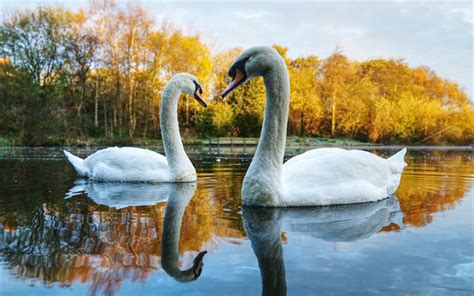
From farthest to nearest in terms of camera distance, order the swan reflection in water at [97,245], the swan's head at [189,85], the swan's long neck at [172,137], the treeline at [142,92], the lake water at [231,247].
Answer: the treeline at [142,92], the swan's head at [189,85], the swan's long neck at [172,137], the swan reflection in water at [97,245], the lake water at [231,247]

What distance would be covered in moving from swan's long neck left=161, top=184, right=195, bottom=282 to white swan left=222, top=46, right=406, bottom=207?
87 cm

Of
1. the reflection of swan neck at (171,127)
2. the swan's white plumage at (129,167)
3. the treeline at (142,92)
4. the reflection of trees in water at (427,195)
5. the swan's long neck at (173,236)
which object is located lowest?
the swan's long neck at (173,236)

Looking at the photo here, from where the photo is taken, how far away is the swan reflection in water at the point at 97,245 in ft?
8.17

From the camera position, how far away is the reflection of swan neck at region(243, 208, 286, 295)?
233cm

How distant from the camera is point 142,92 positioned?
33844mm

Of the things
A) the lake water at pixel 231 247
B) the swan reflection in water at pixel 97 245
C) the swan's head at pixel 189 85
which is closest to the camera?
the lake water at pixel 231 247

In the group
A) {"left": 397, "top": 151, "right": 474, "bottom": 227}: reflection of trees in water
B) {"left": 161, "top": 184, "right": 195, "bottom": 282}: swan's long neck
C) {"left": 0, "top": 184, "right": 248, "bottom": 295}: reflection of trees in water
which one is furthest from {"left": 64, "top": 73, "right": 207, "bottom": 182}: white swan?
{"left": 397, "top": 151, "right": 474, "bottom": 227}: reflection of trees in water

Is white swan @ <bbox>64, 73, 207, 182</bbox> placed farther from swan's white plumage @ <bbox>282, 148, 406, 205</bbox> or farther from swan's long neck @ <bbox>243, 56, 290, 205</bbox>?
swan's long neck @ <bbox>243, 56, 290, 205</bbox>

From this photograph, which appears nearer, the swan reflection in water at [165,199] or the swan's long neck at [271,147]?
the swan reflection in water at [165,199]

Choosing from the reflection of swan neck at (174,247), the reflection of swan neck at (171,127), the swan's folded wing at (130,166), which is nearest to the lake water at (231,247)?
the reflection of swan neck at (174,247)

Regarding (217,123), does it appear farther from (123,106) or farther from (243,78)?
(243,78)

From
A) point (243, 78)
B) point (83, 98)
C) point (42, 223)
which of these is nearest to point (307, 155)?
point (243, 78)

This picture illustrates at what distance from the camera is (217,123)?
38812 mm

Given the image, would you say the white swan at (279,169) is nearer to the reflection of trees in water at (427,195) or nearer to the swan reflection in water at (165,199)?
the reflection of trees in water at (427,195)
